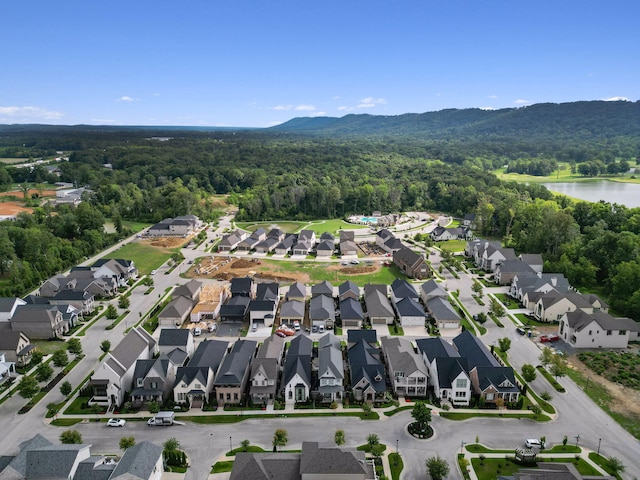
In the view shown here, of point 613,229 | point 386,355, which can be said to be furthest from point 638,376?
point 613,229

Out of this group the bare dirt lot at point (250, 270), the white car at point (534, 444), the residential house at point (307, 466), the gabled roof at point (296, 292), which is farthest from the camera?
the bare dirt lot at point (250, 270)

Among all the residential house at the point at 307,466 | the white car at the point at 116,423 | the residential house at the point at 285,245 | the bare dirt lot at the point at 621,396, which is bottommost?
the residential house at the point at 285,245

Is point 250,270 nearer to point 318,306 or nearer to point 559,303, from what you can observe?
point 318,306

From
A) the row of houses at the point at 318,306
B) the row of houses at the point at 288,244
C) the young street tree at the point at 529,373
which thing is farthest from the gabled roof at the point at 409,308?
the row of houses at the point at 288,244

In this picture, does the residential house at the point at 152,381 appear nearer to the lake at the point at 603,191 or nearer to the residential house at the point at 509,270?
the residential house at the point at 509,270

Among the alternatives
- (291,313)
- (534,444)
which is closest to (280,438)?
(534,444)
